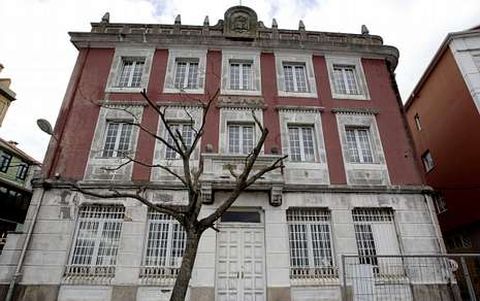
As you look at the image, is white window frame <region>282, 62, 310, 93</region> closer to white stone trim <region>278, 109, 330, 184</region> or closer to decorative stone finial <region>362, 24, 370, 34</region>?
white stone trim <region>278, 109, 330, 184</region>

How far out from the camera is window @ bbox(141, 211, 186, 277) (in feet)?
30.3

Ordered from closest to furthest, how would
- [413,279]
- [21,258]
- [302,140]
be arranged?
[21,258], [413,279], [302,140]

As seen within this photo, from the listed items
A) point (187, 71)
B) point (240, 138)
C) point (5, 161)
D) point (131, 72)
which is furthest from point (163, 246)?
point (5, 161)

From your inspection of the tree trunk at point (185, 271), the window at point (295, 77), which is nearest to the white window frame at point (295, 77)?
the window at point (295, 77)

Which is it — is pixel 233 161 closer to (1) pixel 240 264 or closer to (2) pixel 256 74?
(1) pixel 240 264

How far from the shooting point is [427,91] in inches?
634

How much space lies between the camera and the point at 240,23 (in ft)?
45.8

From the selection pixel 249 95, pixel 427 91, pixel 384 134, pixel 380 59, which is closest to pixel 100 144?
pixel 249 95

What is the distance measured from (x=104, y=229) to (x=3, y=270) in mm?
2990

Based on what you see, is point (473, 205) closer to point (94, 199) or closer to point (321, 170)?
point (321, 170)

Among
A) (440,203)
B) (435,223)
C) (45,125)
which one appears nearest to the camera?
(45,125)

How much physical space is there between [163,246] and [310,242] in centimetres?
511

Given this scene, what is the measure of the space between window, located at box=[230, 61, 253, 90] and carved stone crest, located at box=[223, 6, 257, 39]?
139cm

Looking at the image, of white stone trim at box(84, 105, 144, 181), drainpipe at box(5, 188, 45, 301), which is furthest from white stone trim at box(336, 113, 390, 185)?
drainpipe at box(5, 188, 45, 301)
